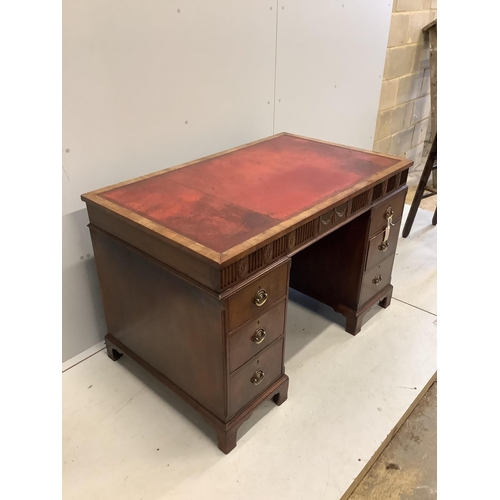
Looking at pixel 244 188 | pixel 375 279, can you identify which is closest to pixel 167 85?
pixel 244 188

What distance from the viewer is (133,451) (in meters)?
1.28

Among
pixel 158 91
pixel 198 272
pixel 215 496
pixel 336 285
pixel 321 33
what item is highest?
pixel 321 33

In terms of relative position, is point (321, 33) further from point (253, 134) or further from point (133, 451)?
point (133, 451)

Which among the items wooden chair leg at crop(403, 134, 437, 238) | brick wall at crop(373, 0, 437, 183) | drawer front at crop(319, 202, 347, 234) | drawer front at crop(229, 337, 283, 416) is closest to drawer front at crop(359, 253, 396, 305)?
drawer front at crop(319, 202, 347, 234)

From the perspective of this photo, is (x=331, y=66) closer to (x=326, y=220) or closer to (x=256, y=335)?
(x=326, y=220)

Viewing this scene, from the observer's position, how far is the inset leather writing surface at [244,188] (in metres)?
1.13

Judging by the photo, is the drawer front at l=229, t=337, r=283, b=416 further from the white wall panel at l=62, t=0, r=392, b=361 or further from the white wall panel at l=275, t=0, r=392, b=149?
the white wall panel at l=275, t=0, r=392, b=149

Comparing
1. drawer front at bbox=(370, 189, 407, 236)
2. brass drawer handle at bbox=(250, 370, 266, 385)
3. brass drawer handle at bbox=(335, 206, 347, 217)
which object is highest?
brass drawer handle at bbox=(335, 206, 347, 217)

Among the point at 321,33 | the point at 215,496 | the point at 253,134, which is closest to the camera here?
the point at 215,496

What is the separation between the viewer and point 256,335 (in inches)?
47.5

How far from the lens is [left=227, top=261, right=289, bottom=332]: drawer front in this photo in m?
1.09

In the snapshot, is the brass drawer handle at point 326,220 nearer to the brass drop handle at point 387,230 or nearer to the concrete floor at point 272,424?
the brass drop handle at point 387,230

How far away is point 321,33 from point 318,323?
4.20ft

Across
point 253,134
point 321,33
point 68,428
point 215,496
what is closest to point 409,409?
point 215,496
